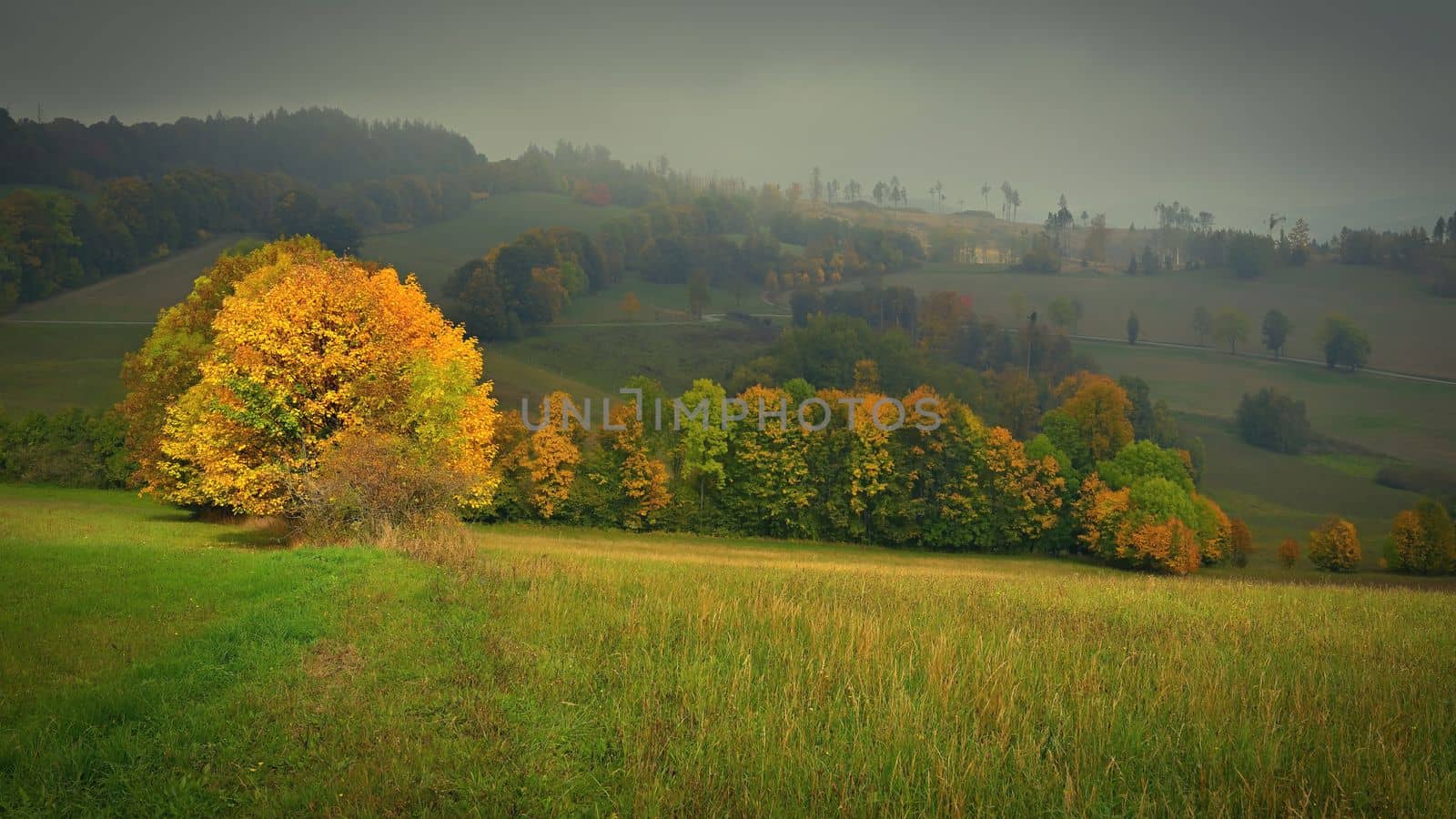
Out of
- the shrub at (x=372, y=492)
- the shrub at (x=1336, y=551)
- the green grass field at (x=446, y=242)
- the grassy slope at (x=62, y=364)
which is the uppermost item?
the green grass field at (x=446, y=242)

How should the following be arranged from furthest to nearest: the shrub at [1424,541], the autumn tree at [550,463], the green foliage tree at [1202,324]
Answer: the green foliage tree at [1202,324] → the shrub at [1424,541] → the autumn tree at [550,463]

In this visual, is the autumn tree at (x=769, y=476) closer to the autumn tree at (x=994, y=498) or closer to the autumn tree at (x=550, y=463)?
the autumn tree at (x=994, y=498)

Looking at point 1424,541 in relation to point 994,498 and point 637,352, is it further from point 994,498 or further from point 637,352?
point 637,352

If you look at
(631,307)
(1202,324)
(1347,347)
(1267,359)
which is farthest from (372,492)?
(1202,324)

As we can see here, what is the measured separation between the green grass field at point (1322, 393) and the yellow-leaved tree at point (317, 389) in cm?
A: 13100

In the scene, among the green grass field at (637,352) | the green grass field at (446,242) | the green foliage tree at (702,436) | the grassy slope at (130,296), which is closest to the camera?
the green foliage tree at (702,436)

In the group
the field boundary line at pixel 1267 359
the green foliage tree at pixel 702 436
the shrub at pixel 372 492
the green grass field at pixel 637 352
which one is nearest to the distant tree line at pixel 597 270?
the green grass field at pixel 637 352

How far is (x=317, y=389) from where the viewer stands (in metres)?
28.9

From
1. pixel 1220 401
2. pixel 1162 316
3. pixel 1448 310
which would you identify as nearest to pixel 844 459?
pixel 1220 401

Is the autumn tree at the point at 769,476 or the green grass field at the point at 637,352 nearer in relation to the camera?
the autumn tree at the point at 769,476

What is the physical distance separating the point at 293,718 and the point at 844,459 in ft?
208

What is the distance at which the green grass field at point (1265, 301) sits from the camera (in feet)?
498

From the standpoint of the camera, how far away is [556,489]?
206 ft

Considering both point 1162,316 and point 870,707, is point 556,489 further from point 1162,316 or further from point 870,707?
point 1162,316
